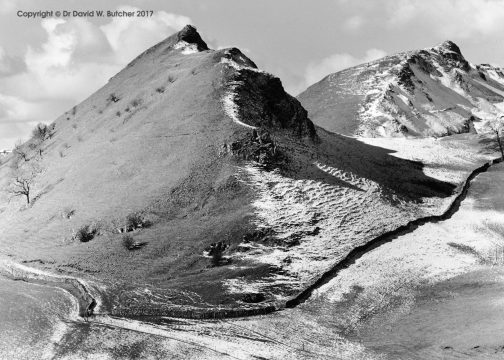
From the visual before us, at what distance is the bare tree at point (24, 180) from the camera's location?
163ft

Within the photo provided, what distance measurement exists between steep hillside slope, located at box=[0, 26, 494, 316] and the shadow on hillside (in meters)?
0.20

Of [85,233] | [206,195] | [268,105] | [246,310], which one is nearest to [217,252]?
[206,195]

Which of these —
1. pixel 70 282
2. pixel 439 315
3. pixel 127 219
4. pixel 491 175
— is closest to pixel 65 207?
pixel 127 219

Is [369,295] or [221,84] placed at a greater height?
[221,84]

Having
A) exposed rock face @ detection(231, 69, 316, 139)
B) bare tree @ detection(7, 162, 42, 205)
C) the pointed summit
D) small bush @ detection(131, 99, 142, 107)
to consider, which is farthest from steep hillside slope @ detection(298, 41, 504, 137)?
bare tree @ detection(7, 162, 42, 205)

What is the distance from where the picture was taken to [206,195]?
4194 centimetres

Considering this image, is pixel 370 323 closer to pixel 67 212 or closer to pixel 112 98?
pixel 67 212

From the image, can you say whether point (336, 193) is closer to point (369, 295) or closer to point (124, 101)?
point (369, 295)

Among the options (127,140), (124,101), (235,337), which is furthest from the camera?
(124,101)

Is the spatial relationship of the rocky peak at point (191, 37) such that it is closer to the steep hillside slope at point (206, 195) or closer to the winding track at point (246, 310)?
the steep hillside slope at point (206, 195)

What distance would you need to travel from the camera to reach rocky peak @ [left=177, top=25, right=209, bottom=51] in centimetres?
7527

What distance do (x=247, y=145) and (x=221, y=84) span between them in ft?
36.0

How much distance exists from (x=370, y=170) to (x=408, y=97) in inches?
3144

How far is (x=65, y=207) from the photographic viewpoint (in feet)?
146
